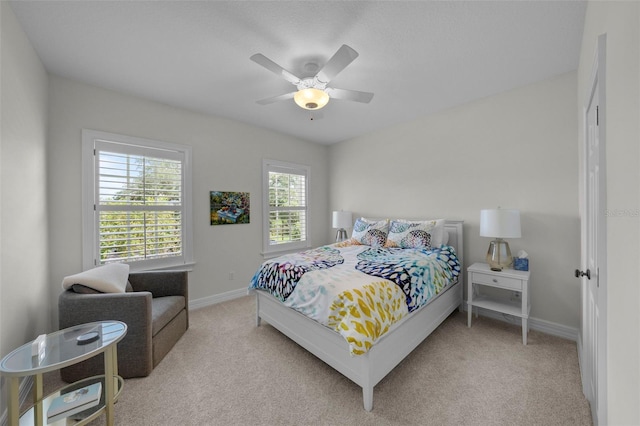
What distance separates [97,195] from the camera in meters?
2.69

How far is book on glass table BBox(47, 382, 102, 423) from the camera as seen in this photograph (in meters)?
1.42

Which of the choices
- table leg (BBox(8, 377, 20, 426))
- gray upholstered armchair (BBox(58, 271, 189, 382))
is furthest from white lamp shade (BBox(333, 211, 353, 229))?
table leg (BBox(8, 377, 20, 426))

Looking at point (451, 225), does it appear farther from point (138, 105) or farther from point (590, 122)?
point (138, 105)

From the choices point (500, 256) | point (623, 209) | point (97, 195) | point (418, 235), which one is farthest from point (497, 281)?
point (97, 195)

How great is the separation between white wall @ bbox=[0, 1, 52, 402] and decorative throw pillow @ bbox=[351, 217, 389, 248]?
10.7 feet

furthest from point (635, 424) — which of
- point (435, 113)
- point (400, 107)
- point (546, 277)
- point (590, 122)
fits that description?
point (435, 113)

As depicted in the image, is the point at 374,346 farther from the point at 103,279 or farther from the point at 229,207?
the point at 229,207

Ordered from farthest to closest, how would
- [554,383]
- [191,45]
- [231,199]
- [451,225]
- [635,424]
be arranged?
1. [231,199]
2. [451,225]
3. [191,45]
4. [554,383]
5. [635,424]

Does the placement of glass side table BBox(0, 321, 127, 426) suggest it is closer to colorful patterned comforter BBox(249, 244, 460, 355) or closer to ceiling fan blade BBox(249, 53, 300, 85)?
colorful patterned comforter BBox(249, 244, 460, 355)

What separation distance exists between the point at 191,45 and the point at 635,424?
9.92 ft

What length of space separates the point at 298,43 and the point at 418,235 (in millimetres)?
2396

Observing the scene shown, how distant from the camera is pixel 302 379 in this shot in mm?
1940

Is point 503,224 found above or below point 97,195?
below

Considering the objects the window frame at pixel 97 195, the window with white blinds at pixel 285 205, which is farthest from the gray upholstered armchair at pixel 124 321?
the window with white blinds at pixel 285 205
